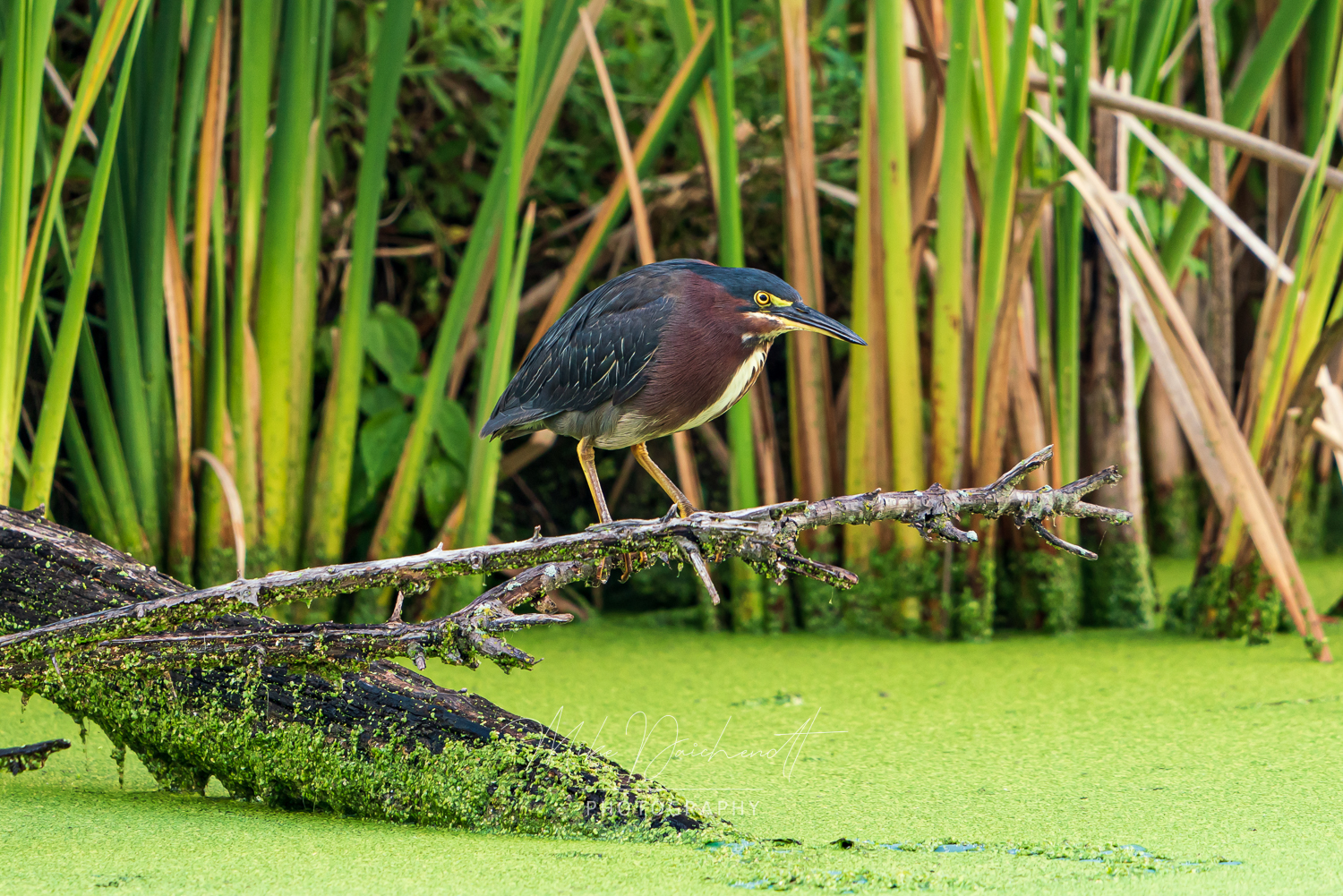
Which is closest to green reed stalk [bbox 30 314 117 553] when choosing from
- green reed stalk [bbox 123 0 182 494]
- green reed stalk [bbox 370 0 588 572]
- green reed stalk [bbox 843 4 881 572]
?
green reed stalk [bbox 123 0 182 494]

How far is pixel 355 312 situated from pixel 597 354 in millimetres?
794

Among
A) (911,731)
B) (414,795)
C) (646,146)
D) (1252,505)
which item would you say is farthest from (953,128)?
(414,795)

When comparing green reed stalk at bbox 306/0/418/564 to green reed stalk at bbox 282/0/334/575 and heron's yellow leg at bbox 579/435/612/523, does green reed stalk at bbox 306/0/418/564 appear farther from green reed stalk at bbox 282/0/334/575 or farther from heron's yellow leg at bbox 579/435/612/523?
heron's yellow leg at bbox 579/435/612/523

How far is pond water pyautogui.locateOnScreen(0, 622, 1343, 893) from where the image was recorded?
4.76 feet

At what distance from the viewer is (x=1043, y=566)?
308cm

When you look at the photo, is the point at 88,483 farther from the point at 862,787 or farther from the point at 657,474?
the point at 862,787

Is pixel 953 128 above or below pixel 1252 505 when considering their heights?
above

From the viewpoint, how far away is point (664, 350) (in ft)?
6.91

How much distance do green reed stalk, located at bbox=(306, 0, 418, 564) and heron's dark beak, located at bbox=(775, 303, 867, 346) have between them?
3.56 feet

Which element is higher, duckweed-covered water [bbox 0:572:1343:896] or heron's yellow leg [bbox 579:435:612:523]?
heron's yellow leg [bbox 579:435:612:523]

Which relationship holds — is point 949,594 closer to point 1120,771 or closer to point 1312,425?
point 1312,425

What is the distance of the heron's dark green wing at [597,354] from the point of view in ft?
7.04

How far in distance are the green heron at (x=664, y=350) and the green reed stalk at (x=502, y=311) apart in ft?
1.21

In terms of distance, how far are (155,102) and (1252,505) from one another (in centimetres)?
240
